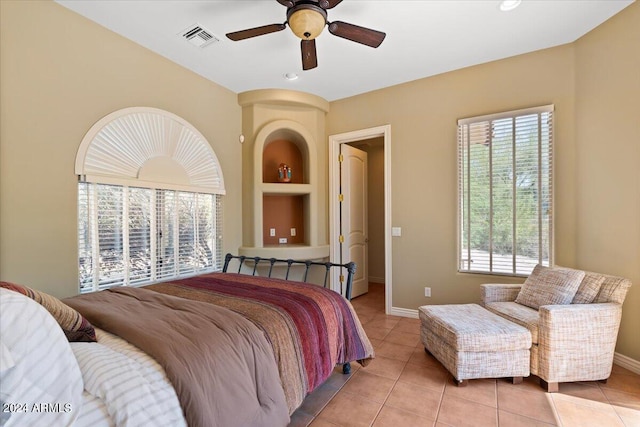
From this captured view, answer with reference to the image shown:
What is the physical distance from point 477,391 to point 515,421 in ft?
1.05

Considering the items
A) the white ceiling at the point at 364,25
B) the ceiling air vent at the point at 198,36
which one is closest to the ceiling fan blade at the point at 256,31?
the white ceiling at the point at 364,25

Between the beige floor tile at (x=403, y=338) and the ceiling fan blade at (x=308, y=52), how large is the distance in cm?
263

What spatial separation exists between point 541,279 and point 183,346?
8.88 ft

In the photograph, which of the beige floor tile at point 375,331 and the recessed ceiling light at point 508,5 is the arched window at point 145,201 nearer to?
the beige floor tile at point 375,331

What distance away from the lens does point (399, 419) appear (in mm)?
1820

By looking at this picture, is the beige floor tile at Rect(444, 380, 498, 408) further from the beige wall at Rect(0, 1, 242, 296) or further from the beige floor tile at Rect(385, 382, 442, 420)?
the beige wall at Rect(0, 1, 242, 296)

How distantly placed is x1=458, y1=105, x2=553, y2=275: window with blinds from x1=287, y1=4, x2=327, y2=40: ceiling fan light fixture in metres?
2.04

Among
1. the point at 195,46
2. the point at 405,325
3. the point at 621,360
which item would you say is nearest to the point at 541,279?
the point at 621,360

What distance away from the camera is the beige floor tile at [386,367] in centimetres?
235

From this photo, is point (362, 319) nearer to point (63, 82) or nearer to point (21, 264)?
point (21, 264)

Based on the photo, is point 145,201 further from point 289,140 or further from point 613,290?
point 613,290

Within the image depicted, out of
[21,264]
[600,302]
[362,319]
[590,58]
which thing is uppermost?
[590,58]

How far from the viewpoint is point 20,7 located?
2.11 meters

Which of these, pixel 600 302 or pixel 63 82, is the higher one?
pixel 63 82
